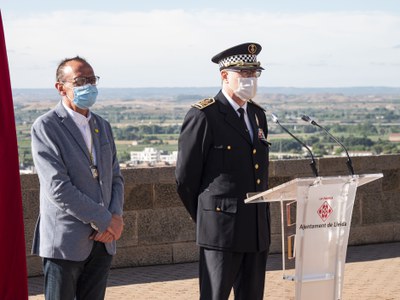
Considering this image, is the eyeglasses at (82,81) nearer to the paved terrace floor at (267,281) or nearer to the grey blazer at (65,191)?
the grey blazer at (65,191)

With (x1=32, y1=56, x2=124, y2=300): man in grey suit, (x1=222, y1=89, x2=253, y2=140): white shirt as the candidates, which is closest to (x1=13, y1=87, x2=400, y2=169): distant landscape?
(x1=222, y1=89, x2=253, y2=140): white shirt

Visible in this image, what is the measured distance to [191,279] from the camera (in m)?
9.95

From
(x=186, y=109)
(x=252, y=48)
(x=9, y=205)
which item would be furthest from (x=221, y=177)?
(x=186, y=109)

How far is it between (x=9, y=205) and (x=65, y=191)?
1.26 ft

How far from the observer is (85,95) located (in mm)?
5492

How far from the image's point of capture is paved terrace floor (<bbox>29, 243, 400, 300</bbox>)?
9125 mm

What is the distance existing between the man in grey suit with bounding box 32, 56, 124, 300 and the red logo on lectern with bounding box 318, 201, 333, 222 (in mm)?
1177

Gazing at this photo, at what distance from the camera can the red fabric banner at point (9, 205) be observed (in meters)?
4.94

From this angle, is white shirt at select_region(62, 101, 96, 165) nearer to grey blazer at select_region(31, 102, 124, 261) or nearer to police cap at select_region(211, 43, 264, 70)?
grey blazer at select_region(31, 102, 124, 261)

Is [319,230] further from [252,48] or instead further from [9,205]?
[9,205]

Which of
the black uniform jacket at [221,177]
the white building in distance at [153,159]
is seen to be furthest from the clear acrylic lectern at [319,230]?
the white building in distance at [153,159]

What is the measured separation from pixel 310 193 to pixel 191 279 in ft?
14.4

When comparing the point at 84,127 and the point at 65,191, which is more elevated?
the point at 84,127

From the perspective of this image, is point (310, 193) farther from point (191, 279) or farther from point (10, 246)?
point (191, 279)
